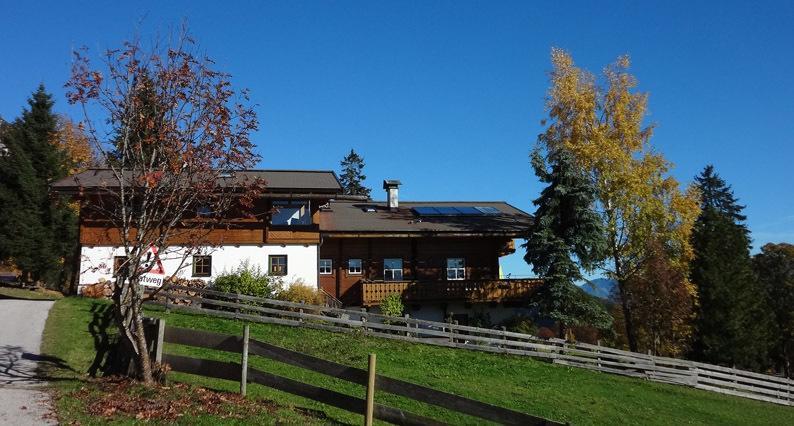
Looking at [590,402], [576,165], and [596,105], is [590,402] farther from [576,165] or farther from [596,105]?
[596,105]

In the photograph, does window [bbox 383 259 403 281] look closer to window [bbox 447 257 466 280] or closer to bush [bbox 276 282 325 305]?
window [bbox 447 257 466 280]

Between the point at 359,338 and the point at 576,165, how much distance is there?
15366mm

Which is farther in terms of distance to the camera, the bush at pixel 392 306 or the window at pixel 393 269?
the window at pixel 393 269

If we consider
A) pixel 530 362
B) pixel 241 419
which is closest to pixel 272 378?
pixel 241 419

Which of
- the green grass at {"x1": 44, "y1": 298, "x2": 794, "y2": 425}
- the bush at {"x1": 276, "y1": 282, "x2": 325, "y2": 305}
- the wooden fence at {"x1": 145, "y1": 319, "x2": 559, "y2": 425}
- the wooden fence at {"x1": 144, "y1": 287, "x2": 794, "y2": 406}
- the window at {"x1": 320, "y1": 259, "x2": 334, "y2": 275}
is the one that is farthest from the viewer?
the window at {"x1": 320, "y1": 259, "x2": 334, "y2": 275}

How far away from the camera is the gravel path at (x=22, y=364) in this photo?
340 inches

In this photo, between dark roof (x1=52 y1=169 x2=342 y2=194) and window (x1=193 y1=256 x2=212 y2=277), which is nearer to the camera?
dark roof (x1=52 y1=169 x2=342 y2=194)

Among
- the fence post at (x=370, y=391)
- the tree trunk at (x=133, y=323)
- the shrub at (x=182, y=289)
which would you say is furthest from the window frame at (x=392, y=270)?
the fence post at (x=370, y=391)

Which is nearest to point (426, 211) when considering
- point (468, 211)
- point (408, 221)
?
point (468, 211)

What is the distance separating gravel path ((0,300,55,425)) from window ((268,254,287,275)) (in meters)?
9.44

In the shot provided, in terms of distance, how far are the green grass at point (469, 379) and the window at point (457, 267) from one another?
11.7m

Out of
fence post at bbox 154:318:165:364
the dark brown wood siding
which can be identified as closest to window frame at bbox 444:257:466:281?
the dark brown wood siding

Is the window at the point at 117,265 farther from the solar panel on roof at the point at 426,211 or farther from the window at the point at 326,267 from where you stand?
the solar panel on roof at the point at 426,211

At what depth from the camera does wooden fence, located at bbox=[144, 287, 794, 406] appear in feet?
67.8
